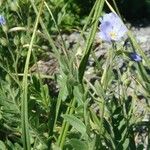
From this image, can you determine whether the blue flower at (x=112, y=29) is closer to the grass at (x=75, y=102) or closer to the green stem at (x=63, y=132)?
the grass at (x=75, y=102)

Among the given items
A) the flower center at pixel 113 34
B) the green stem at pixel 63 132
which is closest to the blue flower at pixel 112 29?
the flower center at pixel 113 34

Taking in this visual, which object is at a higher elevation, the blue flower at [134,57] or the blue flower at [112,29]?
→ the blue flower at [112,29]

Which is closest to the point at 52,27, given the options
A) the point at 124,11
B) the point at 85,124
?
the point at 124,11

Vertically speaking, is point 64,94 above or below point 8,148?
above

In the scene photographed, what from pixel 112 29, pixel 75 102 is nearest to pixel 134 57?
pixel 112 29

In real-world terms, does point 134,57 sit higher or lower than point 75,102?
higher

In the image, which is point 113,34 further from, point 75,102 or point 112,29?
point 75,102

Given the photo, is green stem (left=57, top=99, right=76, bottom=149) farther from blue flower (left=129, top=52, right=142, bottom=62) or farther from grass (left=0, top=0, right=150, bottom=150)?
blue flower (left=129, top=52, right=142, bottom=62)

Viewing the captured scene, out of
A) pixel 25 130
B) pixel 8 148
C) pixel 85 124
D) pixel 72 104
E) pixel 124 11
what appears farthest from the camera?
pixel 124 11

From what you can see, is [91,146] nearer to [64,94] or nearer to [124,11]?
[64,94]
